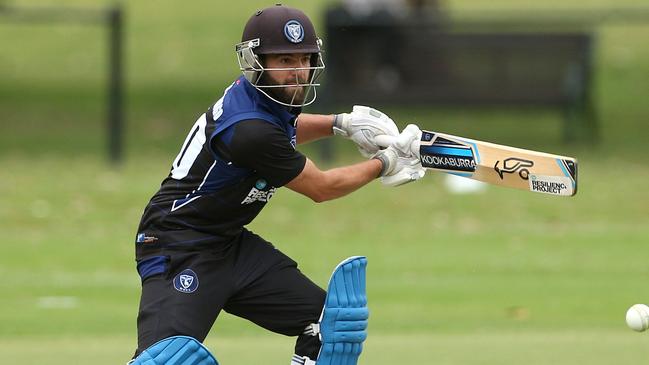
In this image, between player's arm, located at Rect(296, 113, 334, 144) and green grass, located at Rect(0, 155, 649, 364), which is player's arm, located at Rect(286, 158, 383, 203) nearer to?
player's arm, located at Rect(296, 113, 334, 144)

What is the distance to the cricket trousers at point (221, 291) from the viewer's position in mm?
5837

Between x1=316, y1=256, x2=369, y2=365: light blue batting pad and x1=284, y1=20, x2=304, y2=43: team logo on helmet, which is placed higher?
x1=284, y1=20, x2=304, y2=43: team logo on helmet

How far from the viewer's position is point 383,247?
11.8 m

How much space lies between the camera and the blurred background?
8734 millimetres

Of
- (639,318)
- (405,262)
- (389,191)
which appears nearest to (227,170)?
(639,318)

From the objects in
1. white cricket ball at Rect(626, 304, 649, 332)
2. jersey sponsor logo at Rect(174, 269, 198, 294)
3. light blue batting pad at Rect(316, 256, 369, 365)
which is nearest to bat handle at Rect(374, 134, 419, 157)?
light blue batting pad at Rect(316, 256, 369, 365)

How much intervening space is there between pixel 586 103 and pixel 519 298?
7.74 metres

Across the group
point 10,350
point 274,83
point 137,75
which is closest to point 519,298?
point 10,350

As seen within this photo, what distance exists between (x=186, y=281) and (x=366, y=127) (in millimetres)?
1095

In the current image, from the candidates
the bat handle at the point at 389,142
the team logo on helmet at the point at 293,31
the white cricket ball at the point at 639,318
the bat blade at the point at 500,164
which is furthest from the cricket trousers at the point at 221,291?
the white cricket ball at the point at 639,318

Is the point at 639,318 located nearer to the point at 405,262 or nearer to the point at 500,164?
the point at 500,164

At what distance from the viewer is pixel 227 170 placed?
5.92 metres

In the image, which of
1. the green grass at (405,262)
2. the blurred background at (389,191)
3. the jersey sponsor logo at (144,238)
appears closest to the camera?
the jersey sponsor logo at (144,238)

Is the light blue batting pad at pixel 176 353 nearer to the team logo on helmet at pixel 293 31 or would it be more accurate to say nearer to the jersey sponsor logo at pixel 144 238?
the jersey sponsor logo at pixel 144 238
